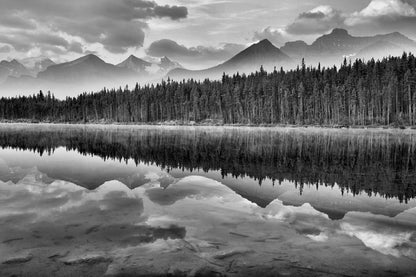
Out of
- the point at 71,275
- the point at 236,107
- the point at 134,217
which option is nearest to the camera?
the point at 71,275

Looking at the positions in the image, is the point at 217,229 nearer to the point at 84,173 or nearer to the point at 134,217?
the point at 134,217

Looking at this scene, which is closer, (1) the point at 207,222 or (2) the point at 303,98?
(1) the point at 207,222

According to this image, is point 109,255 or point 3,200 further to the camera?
point 3,200

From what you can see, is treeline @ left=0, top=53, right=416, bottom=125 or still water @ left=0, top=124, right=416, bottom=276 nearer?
still water @ left=0, top=124, right=416, bottom=276

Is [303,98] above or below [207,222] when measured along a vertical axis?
above

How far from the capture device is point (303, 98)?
135000mm

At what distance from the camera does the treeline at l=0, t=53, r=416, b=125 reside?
372 ft

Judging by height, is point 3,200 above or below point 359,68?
below

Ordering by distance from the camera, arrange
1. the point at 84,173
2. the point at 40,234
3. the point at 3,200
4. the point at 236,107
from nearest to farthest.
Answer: the point at 40,234 < the point at 3,200 < the point at 84,173 < the point at 236,107

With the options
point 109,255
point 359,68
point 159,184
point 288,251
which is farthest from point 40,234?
point 359,68

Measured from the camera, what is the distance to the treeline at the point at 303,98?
Result: 372ft

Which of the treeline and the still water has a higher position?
the treeline

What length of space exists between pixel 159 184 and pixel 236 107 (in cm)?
13730

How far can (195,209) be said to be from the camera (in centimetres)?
1340
